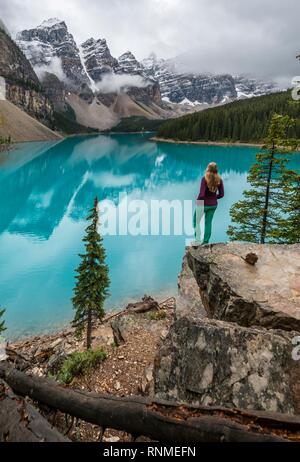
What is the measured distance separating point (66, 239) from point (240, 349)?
3678 cm

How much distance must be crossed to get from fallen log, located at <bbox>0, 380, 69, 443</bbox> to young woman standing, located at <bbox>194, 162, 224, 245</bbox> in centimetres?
967

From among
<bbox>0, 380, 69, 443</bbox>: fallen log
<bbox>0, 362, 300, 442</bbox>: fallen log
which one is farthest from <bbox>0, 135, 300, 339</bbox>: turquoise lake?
<bbox>0, 362, 300, 442</bbox>: fallen log

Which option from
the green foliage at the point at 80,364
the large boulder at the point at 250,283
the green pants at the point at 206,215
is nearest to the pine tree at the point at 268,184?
the green pants at the point at 206,215

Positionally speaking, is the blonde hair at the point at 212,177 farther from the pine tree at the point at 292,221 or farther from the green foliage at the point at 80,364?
the pine tree at the point at 292,221

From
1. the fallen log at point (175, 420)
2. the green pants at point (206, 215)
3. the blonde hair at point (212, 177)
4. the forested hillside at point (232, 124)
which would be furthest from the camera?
the forested hillside at point (232, 124)

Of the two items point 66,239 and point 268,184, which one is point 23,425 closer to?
point 268,184

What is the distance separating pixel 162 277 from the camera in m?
29.2

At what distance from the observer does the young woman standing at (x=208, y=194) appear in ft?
40.7

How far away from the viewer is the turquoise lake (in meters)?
25.6

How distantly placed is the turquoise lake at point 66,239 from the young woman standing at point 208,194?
43.2 feet

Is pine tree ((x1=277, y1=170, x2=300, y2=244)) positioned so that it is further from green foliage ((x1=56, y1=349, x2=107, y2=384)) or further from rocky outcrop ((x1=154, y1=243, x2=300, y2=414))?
green foliage ((x1=56, y1=349, x2=107, y2=384))

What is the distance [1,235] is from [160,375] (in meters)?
40.6

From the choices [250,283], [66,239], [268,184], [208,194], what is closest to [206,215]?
[208,194]

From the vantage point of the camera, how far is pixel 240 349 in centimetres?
593
